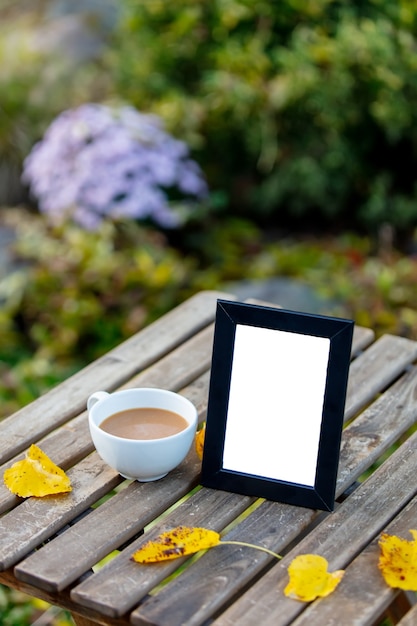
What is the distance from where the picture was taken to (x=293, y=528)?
1367 millimetres

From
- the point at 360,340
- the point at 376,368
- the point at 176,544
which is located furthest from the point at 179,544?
the point at 360,340

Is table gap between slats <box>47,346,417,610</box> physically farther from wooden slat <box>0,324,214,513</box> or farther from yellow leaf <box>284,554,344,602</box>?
wooden slat <box>0,324,214,513</box>

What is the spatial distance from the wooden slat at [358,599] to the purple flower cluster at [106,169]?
2.47 m

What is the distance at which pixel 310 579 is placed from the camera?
4.07 ft

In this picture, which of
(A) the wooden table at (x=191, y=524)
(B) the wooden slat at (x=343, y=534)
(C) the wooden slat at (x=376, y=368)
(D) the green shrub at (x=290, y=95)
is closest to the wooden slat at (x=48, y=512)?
(A) the wooden table at (x=191, y=524)

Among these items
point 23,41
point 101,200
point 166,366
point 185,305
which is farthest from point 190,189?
point 166,366

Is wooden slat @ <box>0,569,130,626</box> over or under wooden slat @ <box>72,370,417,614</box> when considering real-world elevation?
under

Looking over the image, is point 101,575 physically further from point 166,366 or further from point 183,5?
point 183,5

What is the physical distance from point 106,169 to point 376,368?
2.00 meters

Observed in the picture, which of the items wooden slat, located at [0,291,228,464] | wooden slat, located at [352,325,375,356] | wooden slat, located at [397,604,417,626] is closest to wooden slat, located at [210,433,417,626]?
wooden slat, located at [397,604,417,626]

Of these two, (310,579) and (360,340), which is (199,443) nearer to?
(310,579)

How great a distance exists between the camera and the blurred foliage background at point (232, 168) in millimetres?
3436

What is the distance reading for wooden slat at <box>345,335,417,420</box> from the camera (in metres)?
1.79

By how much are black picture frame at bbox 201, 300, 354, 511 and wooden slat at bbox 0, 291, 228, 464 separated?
0.39 metres
